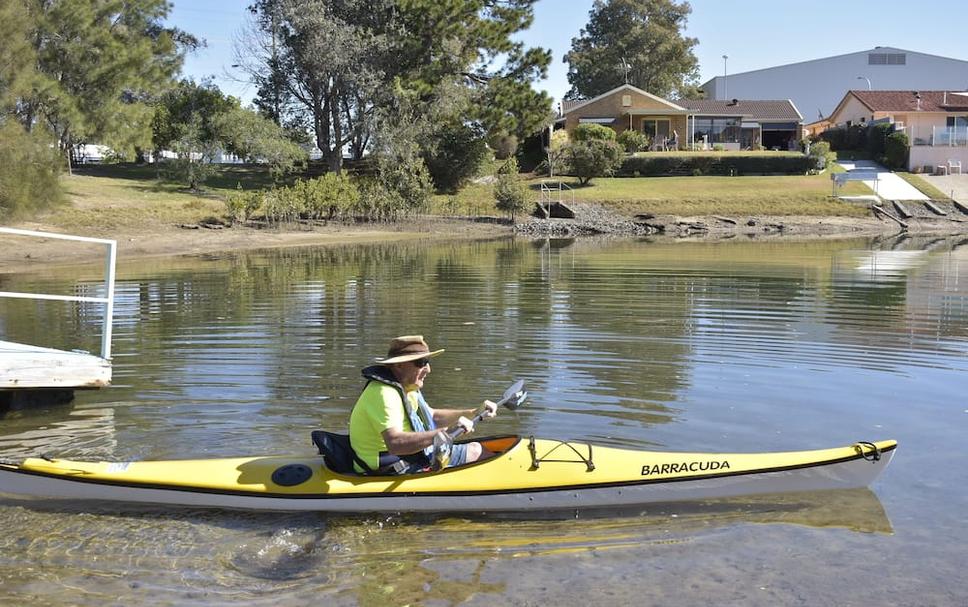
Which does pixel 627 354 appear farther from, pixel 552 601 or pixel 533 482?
pixel 552 601

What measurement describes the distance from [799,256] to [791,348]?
16569mm

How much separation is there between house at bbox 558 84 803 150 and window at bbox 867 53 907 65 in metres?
16.3

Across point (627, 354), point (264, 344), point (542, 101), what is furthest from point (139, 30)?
point (627, 354)

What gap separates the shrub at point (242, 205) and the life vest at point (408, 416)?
102ft

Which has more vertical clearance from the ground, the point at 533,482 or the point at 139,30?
the point at 139,30

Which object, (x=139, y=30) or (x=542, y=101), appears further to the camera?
(x=542, y=101)

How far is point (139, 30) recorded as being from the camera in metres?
42.4

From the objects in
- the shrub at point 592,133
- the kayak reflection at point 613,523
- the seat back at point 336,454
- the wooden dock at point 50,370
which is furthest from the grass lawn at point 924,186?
the seat back at point 336,454

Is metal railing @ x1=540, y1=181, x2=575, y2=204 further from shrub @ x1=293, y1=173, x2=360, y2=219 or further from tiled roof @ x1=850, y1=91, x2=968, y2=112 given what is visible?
tiled roof @ x1=850, y1=91, x2=968, y2=112

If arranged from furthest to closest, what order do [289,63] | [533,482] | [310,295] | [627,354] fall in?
1. [289,63]
2. [310,295]
3. [627,354]
4. [533,482]

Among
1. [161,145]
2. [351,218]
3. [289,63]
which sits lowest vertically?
[351,218]

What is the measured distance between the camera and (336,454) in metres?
6.77

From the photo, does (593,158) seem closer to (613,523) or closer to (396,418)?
(613,523)

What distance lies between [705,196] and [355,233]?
18.2 m
